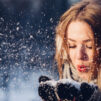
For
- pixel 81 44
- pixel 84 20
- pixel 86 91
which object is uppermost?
pixel 84 20

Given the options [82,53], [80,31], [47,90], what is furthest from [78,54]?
[47,90]

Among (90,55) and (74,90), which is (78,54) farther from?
(74,90)

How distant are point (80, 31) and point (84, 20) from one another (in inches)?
2.7

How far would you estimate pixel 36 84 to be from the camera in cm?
155

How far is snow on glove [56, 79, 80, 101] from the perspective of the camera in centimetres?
141

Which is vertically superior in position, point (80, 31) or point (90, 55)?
point (80, 31)

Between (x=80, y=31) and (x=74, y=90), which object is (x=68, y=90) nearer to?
(x=74, y=90)

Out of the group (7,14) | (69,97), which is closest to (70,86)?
(69,97)

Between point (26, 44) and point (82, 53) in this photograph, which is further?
point (26, 44)

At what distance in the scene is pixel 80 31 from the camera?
1442mm

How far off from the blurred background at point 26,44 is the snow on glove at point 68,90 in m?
0.12

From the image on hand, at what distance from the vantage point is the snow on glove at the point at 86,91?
4.60 feet

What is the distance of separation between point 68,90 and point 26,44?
397 millimetres

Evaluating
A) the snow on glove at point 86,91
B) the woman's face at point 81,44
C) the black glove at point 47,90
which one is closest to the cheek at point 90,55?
the woman's face at point 81,44
